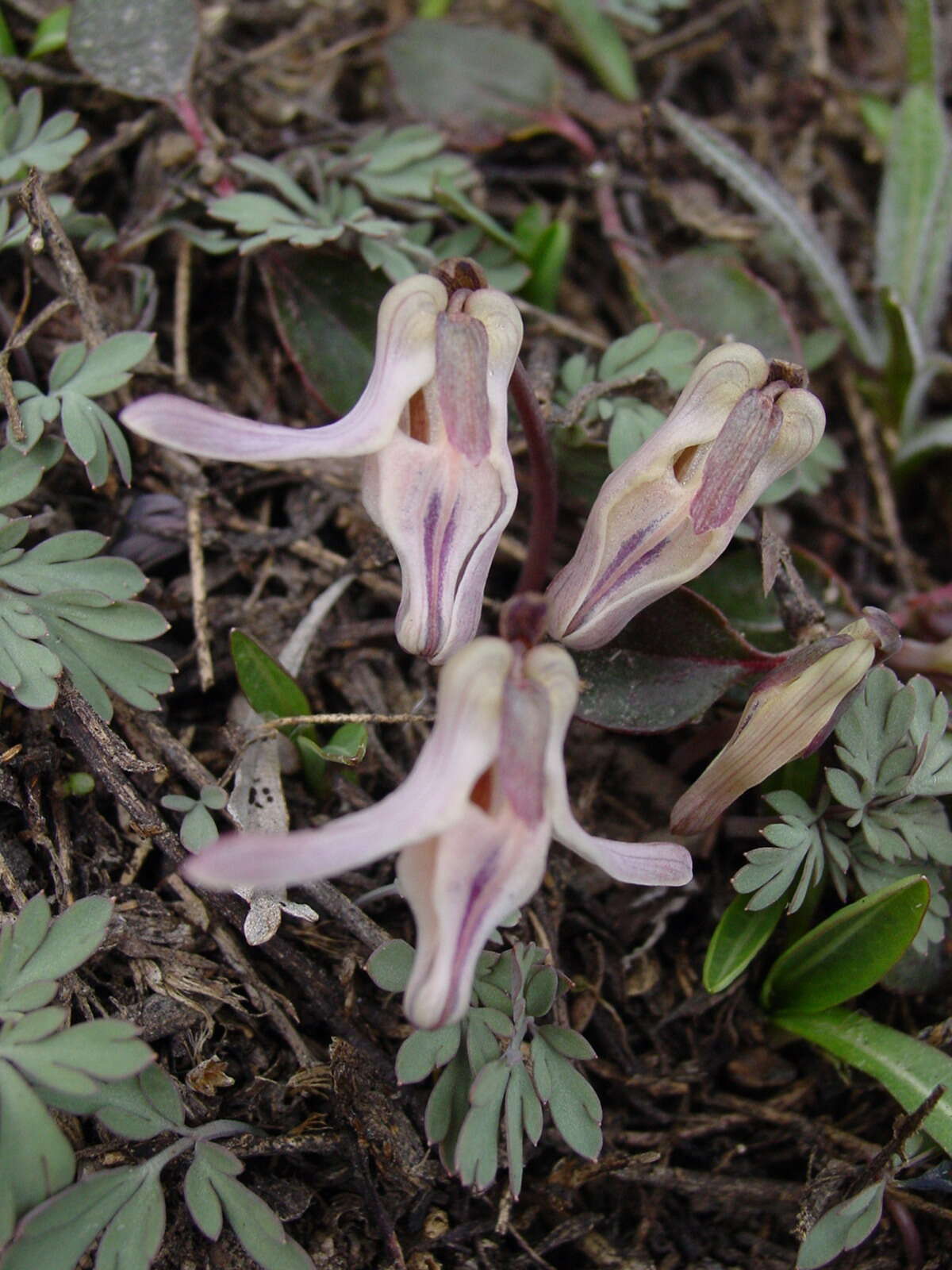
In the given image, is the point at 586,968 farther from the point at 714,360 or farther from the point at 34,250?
the point at 34,250

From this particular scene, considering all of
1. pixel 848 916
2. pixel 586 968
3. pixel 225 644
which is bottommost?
pixel 586 968

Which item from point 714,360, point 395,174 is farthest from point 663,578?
point 395,174

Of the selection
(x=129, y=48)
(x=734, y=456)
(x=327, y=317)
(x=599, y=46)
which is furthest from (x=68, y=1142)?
(x=599, y=46)

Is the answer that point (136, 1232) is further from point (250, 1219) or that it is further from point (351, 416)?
point (351, 416)

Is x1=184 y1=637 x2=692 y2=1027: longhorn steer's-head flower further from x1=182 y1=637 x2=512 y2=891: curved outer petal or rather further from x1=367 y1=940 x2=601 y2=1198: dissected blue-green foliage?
x1=367 y1=940 x2=601 y2=1198: dissected blue-green foliage

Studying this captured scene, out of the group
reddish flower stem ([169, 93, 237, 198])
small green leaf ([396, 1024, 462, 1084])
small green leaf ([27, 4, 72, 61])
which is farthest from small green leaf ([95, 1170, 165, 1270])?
small green leaf ([27, 4, 72, 61])

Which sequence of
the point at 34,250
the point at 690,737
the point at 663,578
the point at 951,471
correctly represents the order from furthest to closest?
the point at 951,471, the point at 690,737, the point at 34,250, the point at 663,578
